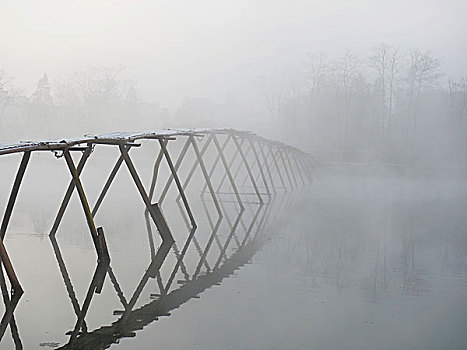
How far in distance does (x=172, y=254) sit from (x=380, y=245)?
3.64 m

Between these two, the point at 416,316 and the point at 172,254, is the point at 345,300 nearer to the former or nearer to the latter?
the point at 416,316

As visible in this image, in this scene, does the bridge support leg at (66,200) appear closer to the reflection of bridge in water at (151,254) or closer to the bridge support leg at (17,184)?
the reflection of bridge in water at (151,254)

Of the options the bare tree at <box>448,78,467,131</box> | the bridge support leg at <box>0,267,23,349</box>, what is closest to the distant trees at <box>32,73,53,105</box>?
the bare tree at <box>448,78,467,131</box>

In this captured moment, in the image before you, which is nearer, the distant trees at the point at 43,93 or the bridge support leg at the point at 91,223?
the bridge support leg at the point at 91,223

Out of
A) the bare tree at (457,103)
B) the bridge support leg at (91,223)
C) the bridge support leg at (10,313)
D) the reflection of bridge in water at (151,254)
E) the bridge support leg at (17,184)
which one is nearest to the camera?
the bridge support leg at (10,313)

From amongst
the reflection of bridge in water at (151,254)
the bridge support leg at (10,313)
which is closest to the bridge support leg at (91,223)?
the reflection of bridge in water at (151,254)

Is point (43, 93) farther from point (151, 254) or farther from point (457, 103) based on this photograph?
point (151, 254)

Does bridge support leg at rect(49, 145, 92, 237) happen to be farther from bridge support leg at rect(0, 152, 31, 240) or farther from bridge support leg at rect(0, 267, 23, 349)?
bridge support leg at rect(0, 267, 23, 349)

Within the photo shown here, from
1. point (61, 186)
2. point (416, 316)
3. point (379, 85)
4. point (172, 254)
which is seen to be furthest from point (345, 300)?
point (379, 85)

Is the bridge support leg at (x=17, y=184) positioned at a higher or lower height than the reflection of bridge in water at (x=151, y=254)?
higher

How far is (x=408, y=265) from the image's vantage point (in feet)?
29.2

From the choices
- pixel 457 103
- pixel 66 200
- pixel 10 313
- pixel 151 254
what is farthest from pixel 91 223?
pixel 457 103

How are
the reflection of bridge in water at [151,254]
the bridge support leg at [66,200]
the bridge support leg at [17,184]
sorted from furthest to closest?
the bridge support leg at [66,200]
the bridge support leg at [17,184]
the reflection of bridge in water at [151,254]

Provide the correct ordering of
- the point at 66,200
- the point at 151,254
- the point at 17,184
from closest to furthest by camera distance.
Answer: the point at 17,184
the point at 151,254
the point at 66,200
